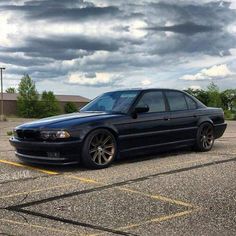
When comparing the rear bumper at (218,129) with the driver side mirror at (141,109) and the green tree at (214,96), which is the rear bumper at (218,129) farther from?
the green tree at (214,96)

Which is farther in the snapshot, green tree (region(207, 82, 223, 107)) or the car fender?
green tree (region(207, 82, 223, 107))

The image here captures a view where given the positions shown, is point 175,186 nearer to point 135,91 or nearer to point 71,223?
point 71,223

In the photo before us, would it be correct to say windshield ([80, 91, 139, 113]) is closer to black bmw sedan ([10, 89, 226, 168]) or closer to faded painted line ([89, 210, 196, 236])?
black bmw sedan ([10, 89, 226, 168])

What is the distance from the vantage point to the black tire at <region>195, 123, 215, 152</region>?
1046 cm

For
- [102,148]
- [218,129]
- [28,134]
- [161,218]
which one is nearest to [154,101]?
[102,148]

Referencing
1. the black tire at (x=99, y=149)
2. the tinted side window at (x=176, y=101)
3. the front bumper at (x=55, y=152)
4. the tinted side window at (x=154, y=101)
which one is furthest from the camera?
the tinted side window at (x=176, y=101)

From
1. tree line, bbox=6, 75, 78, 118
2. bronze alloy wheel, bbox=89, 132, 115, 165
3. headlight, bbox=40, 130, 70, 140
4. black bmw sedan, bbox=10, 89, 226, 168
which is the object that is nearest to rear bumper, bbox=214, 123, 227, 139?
black bmw sedan, bbox=10, 89, 226, 168

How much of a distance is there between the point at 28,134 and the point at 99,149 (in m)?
1.26

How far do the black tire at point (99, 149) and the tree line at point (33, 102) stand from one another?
8340 cm

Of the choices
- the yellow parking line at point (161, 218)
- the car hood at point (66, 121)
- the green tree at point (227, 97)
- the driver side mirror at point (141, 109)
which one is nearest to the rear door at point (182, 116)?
the driver side mirror at point (141, 109)

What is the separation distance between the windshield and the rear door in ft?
3.12

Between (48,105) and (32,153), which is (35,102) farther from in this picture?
(32,153)

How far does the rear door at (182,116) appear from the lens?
993 cm

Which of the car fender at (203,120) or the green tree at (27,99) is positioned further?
the green tree at (27,99)
